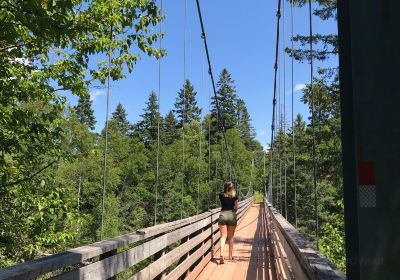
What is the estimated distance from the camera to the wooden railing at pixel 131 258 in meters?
2.33

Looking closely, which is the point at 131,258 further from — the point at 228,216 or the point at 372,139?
the point at 228,216

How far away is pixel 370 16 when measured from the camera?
1533mm

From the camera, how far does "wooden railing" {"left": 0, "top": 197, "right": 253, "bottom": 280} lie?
2.33 m

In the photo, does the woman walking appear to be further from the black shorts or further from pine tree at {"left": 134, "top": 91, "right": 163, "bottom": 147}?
pine tree at {"left": 134, "top": 91, "right": 163, "bottom": 147}

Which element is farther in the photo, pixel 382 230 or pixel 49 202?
pixel 49 202

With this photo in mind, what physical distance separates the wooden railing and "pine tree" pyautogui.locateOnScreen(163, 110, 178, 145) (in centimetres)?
6990

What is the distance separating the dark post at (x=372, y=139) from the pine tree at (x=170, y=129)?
2969 inches

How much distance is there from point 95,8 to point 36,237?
559cm

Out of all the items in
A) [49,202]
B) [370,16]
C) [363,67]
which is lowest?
[49,202]

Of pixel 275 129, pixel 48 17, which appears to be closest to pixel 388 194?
pixel 48 17

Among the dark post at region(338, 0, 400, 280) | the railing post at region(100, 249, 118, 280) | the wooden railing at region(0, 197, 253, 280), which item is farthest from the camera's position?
the railing post at region(100, 249, 118, 280)

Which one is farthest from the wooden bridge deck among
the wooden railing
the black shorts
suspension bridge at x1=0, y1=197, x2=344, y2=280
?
the black shorts

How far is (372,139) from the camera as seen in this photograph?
1460 millimetres

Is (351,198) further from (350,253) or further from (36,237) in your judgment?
(36,237)
